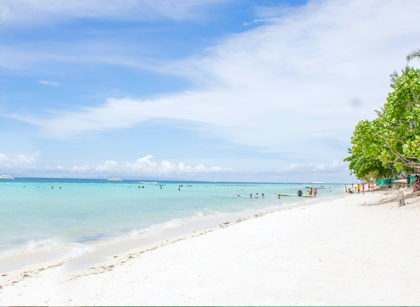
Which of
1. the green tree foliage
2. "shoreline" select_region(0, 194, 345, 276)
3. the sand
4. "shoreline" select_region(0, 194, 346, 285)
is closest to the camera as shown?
the sand

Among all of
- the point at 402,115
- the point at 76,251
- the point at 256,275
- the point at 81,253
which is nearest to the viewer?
the point at 256,275

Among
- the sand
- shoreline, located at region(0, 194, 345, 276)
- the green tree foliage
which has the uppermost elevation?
the green tree foliage

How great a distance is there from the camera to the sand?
6.82m

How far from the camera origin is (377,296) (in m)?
6.86

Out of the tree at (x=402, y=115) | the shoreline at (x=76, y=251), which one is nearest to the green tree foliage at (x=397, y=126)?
the tree at (x=402, y=115)

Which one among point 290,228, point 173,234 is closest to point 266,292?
point 290,228

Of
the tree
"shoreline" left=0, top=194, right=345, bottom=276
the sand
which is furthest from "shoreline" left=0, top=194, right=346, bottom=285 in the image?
the tree

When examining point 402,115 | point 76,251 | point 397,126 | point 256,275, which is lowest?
point 76,251

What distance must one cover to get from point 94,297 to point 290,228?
11379mm

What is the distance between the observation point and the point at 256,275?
8328 mm

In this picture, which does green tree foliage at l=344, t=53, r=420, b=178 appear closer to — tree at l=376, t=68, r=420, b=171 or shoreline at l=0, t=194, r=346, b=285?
tree at l=376, t=68, r=420, b=171

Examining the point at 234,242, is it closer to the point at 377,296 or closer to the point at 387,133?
the point at 377,296

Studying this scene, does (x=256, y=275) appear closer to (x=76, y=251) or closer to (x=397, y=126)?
(x=76, y=251)

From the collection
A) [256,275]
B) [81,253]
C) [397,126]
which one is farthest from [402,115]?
[81,253]
